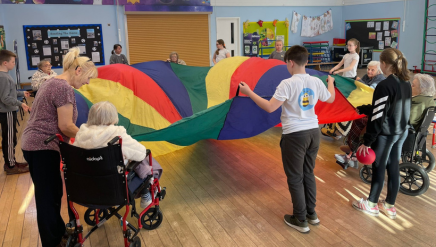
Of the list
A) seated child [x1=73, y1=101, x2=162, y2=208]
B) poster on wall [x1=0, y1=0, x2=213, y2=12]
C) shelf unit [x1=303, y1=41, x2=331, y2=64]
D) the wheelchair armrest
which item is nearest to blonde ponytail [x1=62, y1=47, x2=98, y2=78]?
seated child [x1=73, y1=101, x2=162, y2=208]

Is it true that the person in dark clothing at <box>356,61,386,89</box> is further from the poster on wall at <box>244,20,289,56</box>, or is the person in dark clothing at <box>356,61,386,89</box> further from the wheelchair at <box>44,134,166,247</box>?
the poster on wall at <box>244,20,289,56</box>

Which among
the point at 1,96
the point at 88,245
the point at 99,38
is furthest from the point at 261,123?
the point at 99,38

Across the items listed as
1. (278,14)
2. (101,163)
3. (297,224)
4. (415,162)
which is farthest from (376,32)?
(101,163)

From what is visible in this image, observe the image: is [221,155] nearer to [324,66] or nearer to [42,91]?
[42,91]

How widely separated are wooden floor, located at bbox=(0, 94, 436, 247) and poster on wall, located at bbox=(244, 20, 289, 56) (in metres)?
7.24

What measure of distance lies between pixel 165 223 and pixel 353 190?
1.65m

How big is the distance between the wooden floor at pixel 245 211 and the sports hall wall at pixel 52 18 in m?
5.25

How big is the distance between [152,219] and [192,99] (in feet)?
5.85

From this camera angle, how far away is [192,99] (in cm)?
409

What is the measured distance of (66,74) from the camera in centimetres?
213

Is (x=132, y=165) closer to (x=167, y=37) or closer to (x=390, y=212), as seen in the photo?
(x=390, y=212)

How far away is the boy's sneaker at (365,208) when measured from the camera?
2.71 meters

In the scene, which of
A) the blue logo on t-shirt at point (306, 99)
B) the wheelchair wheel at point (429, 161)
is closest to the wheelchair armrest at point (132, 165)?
the blue logo on t-shirt at point (306, 99)

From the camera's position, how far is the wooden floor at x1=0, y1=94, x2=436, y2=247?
2457mm
